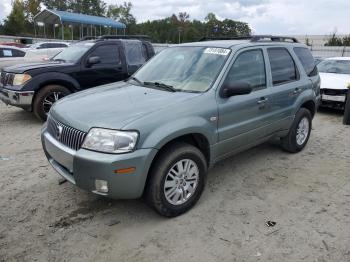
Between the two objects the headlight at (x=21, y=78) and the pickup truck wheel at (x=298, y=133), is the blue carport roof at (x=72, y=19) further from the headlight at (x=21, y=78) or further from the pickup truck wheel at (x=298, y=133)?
the pickup truck wheel at (x=298, y=133)

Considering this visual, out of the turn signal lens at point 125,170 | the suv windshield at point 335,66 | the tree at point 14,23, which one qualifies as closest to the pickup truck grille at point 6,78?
the turn signal lens at point 125,170

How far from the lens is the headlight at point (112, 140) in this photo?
325cm

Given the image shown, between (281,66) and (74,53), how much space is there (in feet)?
16.5

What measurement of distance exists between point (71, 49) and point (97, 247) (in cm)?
641

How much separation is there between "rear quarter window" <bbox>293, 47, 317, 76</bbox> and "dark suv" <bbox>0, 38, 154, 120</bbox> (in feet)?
13.1

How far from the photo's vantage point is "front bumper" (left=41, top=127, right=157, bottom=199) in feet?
10.5

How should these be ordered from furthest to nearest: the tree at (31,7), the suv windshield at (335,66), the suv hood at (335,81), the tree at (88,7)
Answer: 1. the tree at (88,7)
2. the tree at (31,7)
3. the suv windshield at (335,66)
4. the suv hood at (335,81)

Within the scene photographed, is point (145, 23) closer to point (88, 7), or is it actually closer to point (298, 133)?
point (88, 7)

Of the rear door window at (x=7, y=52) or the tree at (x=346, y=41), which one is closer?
the rear door window at (x=7, y=52)

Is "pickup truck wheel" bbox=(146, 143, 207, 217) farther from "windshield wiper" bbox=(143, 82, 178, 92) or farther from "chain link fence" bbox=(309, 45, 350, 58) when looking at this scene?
"chain link fence" bbox=(309, 45, 350, 58)

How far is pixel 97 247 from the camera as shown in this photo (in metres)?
3.28

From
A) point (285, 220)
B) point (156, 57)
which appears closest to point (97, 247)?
point (285, 220)

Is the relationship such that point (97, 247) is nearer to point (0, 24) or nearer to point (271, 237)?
point (271, 237)

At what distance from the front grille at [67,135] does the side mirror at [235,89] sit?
168 cm
